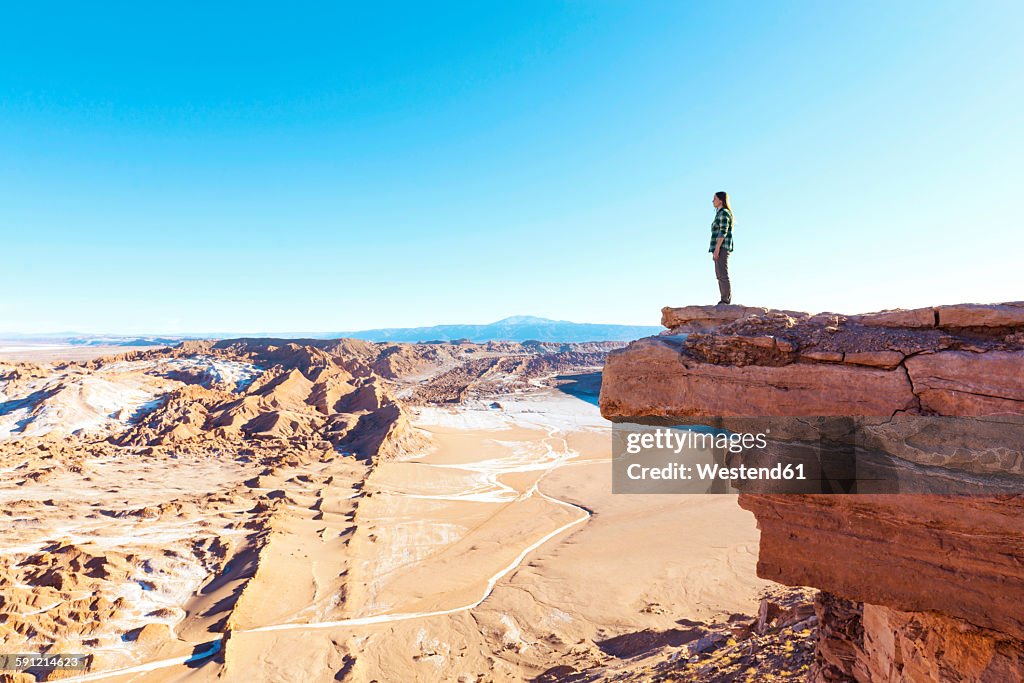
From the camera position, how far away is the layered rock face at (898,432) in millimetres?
3734

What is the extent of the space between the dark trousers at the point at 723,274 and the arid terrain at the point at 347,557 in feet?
18.3

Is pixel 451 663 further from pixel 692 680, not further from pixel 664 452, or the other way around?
pixel 664 452

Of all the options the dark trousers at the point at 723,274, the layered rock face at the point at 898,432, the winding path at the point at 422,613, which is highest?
the dark trousers at the point at 723,274

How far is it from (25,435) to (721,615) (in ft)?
107

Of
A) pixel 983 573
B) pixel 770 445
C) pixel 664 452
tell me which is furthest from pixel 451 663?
pixel 664 452

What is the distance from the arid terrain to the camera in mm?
9188

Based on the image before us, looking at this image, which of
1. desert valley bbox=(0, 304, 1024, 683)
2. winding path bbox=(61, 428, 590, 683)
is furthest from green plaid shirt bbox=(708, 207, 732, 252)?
winding path bbox=(61, 428, 590, 683)

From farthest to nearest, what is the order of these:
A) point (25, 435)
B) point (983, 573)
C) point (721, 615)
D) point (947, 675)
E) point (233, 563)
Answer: point (25, 435), point (233, 563), point (721, 615), point (947, 675), point (983, 573)

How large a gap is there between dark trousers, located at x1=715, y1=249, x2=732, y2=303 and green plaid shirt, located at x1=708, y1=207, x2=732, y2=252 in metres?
0.11

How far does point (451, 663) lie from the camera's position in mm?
9273

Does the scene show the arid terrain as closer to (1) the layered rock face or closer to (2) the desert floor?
(2) the desert floor

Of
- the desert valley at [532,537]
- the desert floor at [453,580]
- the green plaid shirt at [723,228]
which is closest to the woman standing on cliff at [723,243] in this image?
the green plaid shirt at [723,228]

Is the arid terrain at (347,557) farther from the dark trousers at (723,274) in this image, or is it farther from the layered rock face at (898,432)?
the dark trousers at (723,274)

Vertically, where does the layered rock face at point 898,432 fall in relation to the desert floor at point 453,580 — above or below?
above
